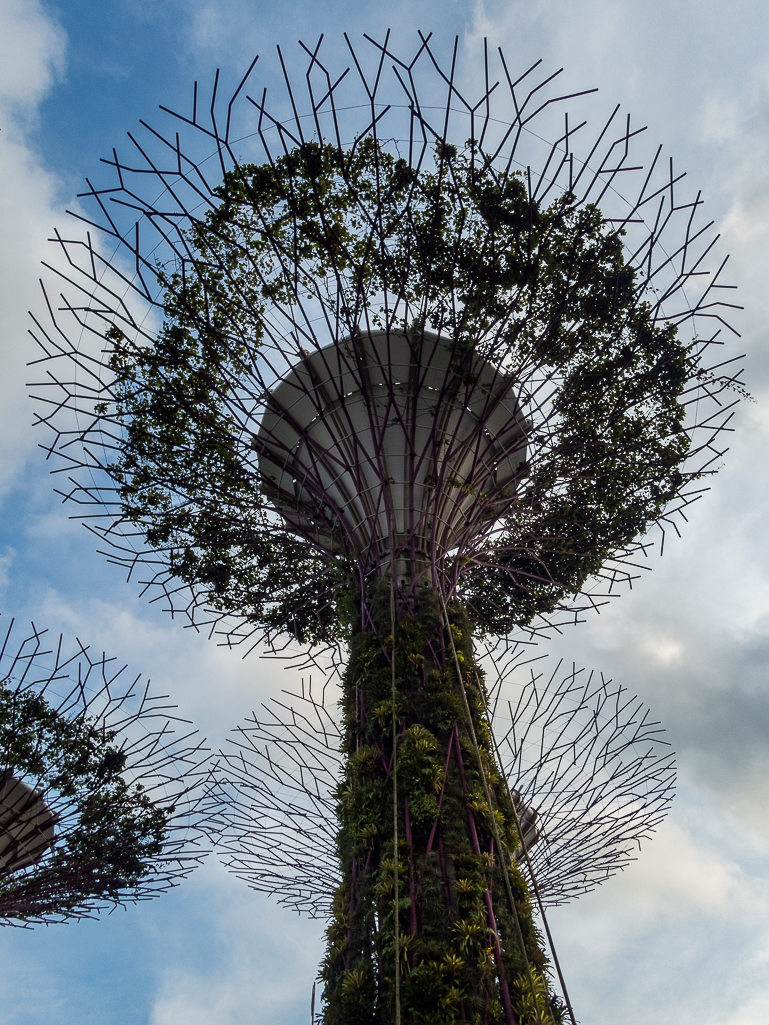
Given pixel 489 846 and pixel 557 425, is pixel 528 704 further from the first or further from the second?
pixel 489 846

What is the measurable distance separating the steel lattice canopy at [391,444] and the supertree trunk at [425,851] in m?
1.19

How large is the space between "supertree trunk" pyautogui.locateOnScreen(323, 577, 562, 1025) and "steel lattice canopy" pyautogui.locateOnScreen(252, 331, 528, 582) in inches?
46.8

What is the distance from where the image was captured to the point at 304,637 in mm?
12375

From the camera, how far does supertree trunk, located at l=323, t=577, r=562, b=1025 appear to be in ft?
16.3

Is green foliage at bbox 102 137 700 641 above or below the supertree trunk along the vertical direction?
above

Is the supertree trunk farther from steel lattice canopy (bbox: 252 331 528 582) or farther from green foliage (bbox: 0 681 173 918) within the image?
green foliage (bbox: 0 681 173 918)

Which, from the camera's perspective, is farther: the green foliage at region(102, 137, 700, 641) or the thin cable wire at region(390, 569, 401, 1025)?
the green foliage at region(102, 137, 700, 641)

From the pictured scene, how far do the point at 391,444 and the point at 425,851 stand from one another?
4667 millimetres

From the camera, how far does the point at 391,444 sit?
887 cm

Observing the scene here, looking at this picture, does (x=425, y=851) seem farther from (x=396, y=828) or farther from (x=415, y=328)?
(x=415, y=328)

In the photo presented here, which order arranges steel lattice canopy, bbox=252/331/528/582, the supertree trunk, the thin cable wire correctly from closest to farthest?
the thin cable wire
the supertree trunk
steel lattice canopy, bbox=252/331/528/582

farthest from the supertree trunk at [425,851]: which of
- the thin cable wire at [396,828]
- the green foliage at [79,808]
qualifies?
the green foliage at [79,808]

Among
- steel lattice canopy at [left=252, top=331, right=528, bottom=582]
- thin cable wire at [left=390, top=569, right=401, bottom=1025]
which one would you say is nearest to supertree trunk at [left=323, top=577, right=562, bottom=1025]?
thin cable wire at [left=390, top=569, right=401, bottom=1025]

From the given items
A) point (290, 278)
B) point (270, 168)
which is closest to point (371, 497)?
point (290, 278)
